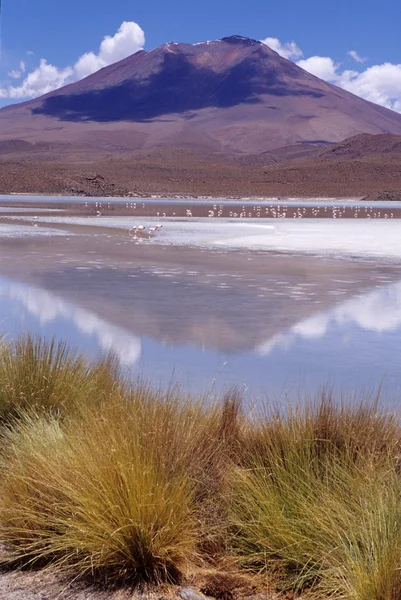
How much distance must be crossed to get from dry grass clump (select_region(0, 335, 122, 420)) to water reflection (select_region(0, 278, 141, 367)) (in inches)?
61.2

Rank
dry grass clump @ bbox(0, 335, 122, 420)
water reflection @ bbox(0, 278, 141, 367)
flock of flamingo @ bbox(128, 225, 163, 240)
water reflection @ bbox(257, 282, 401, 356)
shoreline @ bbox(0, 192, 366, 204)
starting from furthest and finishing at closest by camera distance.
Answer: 1. shoreline @ bbox(0, 192, 366, 204)
2. flock of flamingo @ bbox(128, 225, 163, 240)
3. water reflection @ bbox(257, 282, 401, 356)
4. water reflection @ bbox(0, 278, 141, 367)
5. dry grass clump @ bbox(0, 335, 122, 420)

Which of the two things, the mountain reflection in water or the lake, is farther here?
the lake

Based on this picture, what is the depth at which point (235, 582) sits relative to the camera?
2.87 meters

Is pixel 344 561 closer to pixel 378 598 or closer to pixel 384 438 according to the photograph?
pixel 378 598

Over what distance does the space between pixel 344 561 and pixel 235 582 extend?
1.20 feet

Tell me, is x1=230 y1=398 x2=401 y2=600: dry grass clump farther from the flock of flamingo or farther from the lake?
the flock of flamingo

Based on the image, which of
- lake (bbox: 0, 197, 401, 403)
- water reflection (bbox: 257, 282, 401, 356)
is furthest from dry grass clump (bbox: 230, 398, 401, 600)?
water reflection (bbox: 257, 282, 401, 356)

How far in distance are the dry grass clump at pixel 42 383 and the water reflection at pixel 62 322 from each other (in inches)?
61.2

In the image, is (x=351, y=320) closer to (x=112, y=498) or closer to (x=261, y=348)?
(x=261, y=348)

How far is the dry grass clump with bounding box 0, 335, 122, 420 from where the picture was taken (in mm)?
4094

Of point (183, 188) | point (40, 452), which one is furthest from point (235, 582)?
point (183, 188)

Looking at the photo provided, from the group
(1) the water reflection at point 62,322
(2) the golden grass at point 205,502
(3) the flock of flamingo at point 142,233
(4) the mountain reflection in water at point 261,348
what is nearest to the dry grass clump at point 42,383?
(2) the golden grass at point 205,502

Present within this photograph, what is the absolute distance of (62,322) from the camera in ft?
24.9

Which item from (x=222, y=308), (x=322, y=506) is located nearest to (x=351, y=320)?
(x=222, y=308)
